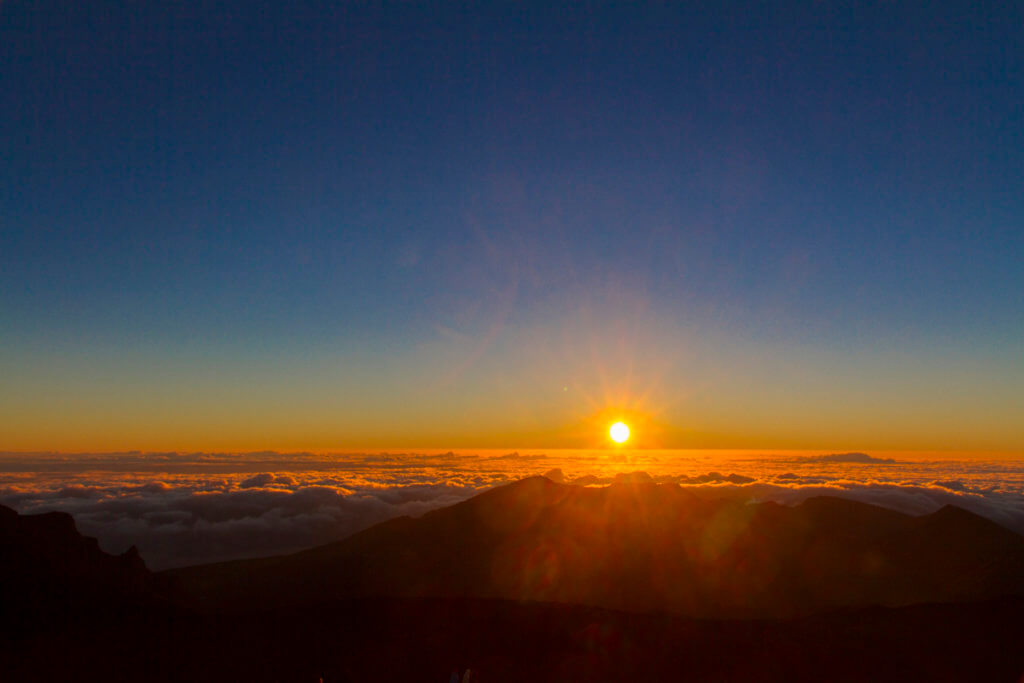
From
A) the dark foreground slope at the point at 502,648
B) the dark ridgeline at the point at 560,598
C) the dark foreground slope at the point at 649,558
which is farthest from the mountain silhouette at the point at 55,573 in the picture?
the dark foreground slope at the point at 649,558

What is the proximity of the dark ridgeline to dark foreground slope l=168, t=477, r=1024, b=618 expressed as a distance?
517mm

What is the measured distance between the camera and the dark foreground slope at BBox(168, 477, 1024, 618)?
123562 millimetres

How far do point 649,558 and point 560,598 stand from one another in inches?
1047

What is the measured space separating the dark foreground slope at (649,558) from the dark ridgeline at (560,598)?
517 millimetres

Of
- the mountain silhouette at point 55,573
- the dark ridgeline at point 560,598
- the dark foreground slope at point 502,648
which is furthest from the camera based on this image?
the mountain silhouette at point 55,573

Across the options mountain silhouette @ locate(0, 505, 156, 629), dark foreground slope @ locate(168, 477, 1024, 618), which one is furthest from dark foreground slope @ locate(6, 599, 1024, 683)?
dark foreground slope @ locate(168, 477, 1024, 618)

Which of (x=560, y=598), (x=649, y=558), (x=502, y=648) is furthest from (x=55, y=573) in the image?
(x=649, y=558)

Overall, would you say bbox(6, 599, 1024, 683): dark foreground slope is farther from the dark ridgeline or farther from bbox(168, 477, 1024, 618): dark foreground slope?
bbox(168, 477, 1024, 618): dark foreground slope

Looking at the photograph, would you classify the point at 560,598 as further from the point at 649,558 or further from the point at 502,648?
the point at 502,648

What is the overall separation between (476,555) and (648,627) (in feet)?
237

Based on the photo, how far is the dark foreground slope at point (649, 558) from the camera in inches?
4865

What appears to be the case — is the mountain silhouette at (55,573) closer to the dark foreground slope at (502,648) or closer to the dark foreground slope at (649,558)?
the dark foreground slope at (502,648)

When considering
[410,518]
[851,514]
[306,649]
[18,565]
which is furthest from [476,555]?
[851,514]

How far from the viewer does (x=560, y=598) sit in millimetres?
123375
